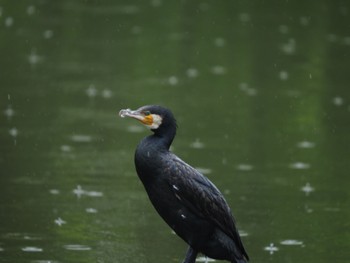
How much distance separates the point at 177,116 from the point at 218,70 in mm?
3617

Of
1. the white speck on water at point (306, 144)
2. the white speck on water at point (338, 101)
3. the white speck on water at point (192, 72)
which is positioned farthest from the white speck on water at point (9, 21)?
the white speck on water at point (306, 144)

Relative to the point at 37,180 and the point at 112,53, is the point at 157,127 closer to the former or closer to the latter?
the point at 37,180

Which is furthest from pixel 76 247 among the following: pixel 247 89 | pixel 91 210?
pixel 247 89

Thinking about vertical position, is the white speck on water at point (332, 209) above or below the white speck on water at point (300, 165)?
below

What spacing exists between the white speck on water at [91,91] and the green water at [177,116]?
0.06 metres

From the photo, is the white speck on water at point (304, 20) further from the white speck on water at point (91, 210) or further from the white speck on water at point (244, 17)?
the white speck on water at point (91, 210)

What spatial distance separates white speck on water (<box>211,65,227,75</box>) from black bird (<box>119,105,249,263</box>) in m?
9.90

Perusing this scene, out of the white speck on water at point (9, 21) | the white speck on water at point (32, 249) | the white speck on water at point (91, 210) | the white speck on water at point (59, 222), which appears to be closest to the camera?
the white speck on water at point (32, 249)

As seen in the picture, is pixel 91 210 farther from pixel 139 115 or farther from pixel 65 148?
pixel 139 115

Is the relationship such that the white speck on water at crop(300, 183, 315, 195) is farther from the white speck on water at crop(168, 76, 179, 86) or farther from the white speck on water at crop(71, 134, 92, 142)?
the white speck on water at crop(168, 76, 179, 86)

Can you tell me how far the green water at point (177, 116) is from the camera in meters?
9.93

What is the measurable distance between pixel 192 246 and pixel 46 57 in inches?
429

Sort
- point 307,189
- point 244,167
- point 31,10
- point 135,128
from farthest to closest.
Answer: point 31,10
point 135,128
point 244,167
point 307,189

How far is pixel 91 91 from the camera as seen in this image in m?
16.2
